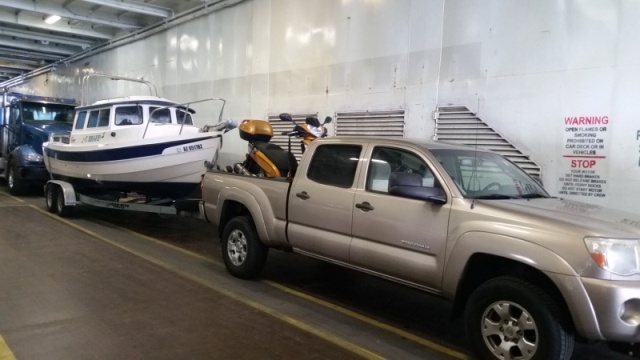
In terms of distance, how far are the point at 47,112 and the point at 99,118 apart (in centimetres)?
583

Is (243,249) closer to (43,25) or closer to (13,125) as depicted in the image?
(13,125)

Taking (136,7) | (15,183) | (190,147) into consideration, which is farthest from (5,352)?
(15,183)

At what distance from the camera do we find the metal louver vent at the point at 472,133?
277 inches

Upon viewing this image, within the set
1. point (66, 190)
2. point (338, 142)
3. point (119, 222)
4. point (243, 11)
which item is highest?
point (243, 11)

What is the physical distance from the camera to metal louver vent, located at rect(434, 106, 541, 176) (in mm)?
7031

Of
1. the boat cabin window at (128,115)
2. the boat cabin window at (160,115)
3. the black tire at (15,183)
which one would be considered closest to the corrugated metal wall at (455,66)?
the boat cabin window at (160,115)

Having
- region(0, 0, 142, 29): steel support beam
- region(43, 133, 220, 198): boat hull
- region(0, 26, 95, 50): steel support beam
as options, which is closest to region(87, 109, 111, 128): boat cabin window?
region(43, 133, 220, 198): boat hull

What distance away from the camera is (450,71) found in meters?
7.84

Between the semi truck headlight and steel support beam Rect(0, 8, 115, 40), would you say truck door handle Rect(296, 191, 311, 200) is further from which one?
steel support beam Rect(0, 8, 115, 40)

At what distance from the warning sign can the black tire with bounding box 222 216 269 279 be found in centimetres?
423

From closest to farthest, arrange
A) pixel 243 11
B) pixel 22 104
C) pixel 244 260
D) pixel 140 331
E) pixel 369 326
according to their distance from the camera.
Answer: pixel 140 331, pixel 369 326, pixel 244 260, pixel 243 11, pixel 22 104

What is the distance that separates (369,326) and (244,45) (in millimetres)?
8987

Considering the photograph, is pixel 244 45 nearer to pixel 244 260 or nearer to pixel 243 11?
pixel 243 11

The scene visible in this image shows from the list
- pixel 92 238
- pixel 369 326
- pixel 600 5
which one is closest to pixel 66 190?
pixel 92 238
